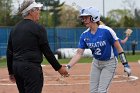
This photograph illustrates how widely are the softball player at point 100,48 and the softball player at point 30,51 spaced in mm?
1746

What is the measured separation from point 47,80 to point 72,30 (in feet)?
102

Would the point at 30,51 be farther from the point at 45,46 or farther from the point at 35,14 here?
the point at 35,14

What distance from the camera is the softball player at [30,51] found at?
690cm

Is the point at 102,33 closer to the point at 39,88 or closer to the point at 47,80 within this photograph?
the point at 39,88

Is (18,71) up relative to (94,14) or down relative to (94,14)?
down

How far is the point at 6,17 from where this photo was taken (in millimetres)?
54094

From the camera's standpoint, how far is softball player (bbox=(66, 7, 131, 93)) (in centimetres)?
869

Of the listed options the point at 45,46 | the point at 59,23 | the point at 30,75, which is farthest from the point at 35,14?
the point at 59,23

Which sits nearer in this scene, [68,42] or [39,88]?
[39,88]

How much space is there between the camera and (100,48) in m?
8.72

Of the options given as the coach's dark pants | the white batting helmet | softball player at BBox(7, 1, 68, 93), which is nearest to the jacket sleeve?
softball player at BBox(7, 1, 68, 93)

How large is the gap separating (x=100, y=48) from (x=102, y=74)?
48 cm

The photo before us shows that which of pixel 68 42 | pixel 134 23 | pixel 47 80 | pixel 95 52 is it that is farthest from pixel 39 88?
pixel 134 23

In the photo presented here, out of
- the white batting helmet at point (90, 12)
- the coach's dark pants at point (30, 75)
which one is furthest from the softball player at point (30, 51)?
the white batting helmet at point (90, 12)
